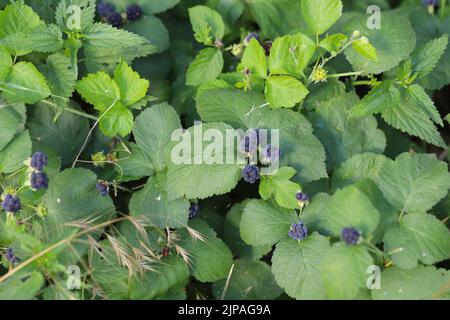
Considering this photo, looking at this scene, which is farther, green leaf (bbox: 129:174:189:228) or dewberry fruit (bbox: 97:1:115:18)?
dewberry fruit (bbox: 97:1:115:18)

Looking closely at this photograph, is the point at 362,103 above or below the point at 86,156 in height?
above

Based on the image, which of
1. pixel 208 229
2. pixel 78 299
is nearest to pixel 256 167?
pixel 208 229

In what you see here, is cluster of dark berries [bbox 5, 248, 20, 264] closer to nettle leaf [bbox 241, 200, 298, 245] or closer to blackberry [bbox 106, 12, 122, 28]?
nettle leaf [bbox 241, 200, 298, 245]

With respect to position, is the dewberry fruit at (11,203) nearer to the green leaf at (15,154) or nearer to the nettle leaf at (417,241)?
the green leaf at (15,154)

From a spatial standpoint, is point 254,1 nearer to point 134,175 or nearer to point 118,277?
point 134,175

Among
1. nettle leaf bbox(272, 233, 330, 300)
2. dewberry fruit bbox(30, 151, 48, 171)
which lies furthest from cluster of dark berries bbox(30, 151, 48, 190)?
nettle leaf bbox(272, 233, 330, 300)
